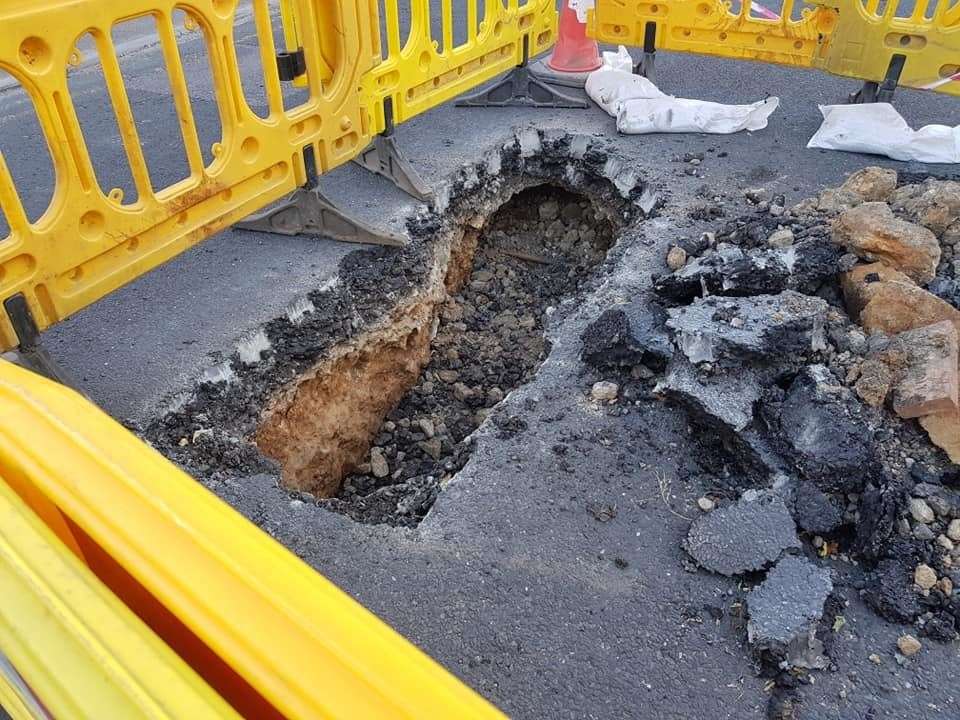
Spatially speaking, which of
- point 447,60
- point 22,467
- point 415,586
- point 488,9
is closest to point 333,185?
point 447,60

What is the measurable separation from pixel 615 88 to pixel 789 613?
15.4ft

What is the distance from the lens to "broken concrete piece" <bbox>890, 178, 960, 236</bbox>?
12.8ft

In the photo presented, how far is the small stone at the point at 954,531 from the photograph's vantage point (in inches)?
104

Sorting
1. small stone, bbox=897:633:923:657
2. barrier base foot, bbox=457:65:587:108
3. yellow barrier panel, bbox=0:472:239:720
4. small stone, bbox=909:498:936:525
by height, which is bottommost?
small stone, bbox=897:633:923:657

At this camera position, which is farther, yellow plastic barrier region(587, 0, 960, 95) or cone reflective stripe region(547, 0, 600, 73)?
cone reflective stripe region(547, 0, 600, 73)

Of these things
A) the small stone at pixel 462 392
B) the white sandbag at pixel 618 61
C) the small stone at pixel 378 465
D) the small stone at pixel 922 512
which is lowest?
the small stone at pixel 378 465

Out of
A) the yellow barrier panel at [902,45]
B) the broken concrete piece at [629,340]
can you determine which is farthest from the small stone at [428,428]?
the yellow barrier panel at [902,45]

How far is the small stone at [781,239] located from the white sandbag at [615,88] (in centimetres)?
221

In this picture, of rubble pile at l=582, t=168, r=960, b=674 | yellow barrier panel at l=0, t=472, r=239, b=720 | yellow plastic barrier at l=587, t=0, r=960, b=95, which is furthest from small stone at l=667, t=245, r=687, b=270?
yellow barrier panel at l=0, t=472, r=239, b=720

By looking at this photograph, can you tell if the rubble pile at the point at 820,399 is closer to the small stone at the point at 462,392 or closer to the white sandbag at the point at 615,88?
the small stone at the point at 462,392

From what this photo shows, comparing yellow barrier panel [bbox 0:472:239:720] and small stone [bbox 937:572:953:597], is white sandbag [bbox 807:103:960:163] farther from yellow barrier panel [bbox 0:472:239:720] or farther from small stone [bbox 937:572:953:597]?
yellow barrier panel [bbox 0:472:239:720]

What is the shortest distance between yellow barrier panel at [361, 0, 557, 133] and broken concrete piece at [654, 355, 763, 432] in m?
2.57

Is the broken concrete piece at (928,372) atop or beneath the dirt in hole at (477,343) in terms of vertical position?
atop

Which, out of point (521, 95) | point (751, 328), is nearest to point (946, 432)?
point (751, 328)
